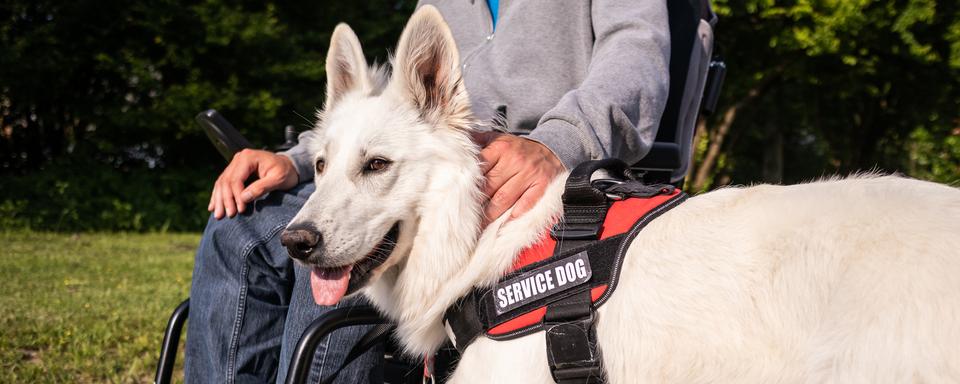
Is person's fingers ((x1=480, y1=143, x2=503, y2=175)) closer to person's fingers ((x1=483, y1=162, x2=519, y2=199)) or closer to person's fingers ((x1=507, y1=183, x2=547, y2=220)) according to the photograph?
person's fingers ((x1=483, y1=162, x2=519, y2=199))

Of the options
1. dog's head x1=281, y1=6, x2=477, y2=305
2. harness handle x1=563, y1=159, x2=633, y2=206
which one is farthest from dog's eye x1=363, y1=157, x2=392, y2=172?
harness handle x1=563, y1=159, x2=633, y2=206

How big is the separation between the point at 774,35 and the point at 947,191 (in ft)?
45.6

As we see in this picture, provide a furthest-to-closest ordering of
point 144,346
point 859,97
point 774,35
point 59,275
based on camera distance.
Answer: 1. point 859,97
2. point 774,35
3. point 59,275
4. point 144,346

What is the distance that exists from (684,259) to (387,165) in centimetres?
97

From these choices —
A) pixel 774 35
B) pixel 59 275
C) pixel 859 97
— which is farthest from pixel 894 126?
pixel 59 275

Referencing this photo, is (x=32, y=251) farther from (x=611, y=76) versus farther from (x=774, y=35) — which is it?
(x=774, y=35)

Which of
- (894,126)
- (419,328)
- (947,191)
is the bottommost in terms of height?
(894,126)

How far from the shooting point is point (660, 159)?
2590mm

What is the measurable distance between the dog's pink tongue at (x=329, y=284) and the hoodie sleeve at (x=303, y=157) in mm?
682

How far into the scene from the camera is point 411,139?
7.55 ft

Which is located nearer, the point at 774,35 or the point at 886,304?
the point at 886,304

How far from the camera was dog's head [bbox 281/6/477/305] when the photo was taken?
2.11m

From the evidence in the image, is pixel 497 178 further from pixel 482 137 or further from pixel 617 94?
pixel 617 94

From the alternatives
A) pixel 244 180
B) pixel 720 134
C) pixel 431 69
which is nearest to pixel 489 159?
pixel 431 69
